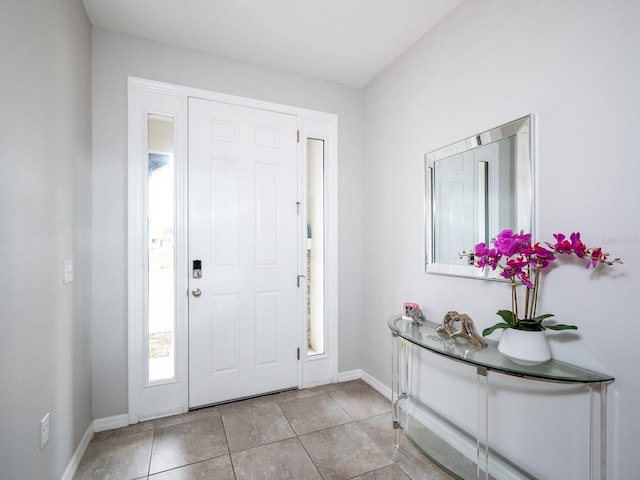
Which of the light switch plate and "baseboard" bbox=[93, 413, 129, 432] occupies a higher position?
the light switch plate

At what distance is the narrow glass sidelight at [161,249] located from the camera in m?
2.29

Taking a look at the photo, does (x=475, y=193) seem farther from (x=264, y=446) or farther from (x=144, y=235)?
(x=144, y=235)

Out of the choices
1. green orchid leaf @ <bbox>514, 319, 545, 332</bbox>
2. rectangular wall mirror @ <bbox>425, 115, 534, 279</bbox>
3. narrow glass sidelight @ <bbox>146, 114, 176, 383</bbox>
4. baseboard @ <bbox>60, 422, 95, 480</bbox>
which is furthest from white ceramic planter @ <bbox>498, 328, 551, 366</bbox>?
baseboard @ <bbox>60, 422, 95, 480</bbox>

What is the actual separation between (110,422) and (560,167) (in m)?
3.07

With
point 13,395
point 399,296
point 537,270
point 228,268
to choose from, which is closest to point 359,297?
point 399,296

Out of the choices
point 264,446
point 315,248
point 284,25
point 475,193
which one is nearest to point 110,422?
point 264,446

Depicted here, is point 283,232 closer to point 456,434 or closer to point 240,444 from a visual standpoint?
point 240,444

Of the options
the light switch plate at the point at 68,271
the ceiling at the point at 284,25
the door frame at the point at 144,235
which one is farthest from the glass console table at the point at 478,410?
the ceiling at the point at 284,25

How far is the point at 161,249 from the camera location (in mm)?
2320

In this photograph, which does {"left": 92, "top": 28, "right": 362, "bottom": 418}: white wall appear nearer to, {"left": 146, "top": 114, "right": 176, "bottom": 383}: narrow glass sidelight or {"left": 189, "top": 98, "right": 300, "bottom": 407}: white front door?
{"left": 146, "top": 114, "right": 176, "bottom": 383}: narrow glass sidelight

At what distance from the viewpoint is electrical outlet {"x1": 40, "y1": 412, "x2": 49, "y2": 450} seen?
52.9 inches

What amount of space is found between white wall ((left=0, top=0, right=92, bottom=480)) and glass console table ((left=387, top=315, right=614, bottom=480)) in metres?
1.78

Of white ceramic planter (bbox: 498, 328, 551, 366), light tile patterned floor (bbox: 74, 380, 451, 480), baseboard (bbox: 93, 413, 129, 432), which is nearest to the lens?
white ceramic planter (bbox: 498, 328, 551, 366)

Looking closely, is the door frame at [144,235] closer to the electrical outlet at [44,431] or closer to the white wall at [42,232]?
the white wall at [42,232]
